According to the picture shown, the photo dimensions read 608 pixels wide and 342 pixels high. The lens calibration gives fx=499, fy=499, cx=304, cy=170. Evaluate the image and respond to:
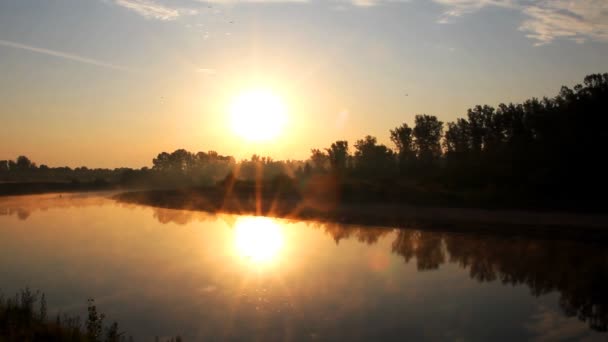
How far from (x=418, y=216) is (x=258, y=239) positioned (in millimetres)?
15786

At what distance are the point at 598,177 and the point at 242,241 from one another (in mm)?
30584

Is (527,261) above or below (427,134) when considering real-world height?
below

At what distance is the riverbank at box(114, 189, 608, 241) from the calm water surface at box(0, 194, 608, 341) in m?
3.69

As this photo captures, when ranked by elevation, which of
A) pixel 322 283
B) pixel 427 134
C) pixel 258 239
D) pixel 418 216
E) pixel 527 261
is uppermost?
pixel 427 134

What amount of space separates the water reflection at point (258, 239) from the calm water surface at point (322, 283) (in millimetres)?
152

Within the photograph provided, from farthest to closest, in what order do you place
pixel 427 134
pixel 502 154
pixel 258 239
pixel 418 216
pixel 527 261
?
pixel 427 134, pixel 502 154, pixel 418 216, pixel 258 239, pixel 527 261

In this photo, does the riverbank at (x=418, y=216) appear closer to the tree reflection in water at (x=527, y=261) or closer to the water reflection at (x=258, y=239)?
the tree reflection in water at (x=527, y=261)

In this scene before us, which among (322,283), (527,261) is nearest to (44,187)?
(322,283)

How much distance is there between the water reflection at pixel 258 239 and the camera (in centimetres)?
2431

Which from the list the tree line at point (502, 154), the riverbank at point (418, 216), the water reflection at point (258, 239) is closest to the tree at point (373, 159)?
the tree line at point (502, 154)

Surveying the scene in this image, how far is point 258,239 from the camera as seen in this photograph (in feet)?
101

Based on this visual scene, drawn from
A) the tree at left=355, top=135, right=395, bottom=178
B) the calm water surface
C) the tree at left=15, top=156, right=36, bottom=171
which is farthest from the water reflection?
the tree at left=15, top=156, right=36, bottom=171

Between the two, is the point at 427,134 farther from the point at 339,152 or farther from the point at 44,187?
the point at 44,187

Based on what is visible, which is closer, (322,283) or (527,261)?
(322,283)
